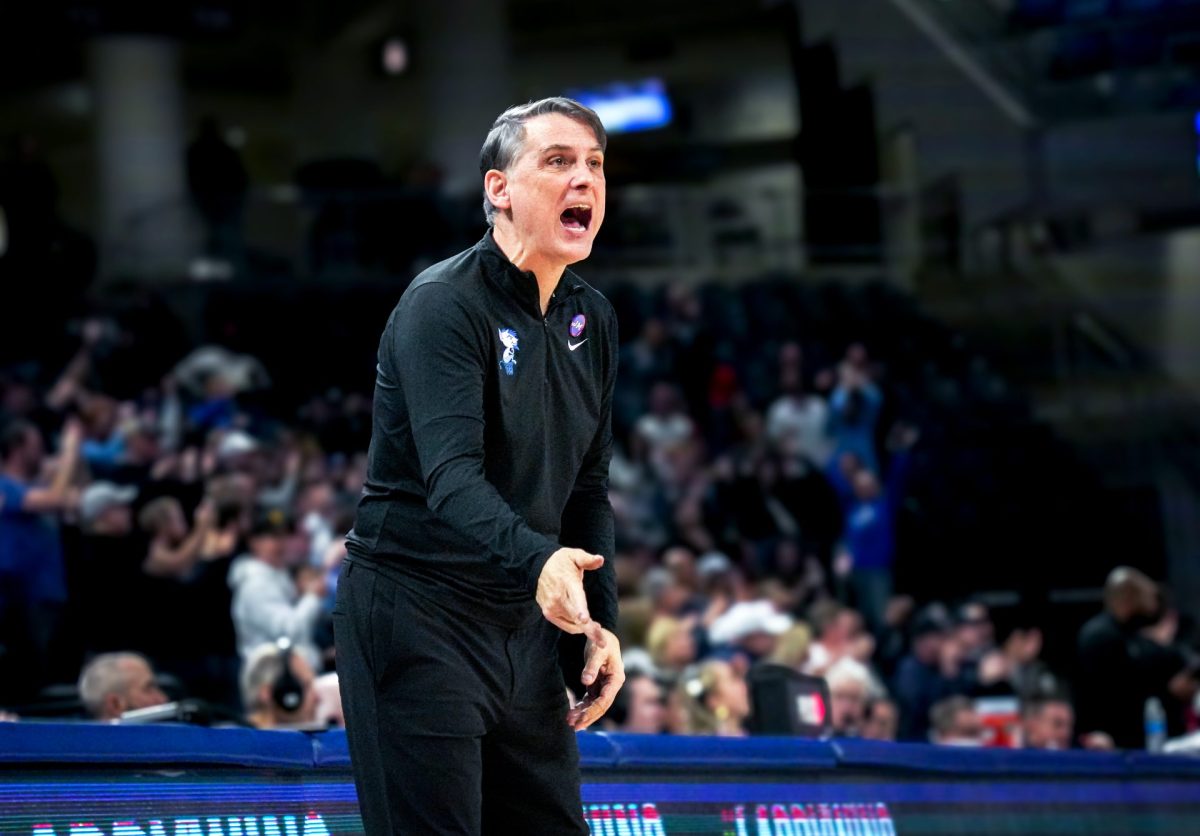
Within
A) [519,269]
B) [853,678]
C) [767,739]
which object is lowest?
[853,678]

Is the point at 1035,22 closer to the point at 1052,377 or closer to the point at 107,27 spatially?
the point at 1052,377

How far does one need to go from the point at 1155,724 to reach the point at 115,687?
5.66 meters

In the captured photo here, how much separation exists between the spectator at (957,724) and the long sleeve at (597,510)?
602 cm

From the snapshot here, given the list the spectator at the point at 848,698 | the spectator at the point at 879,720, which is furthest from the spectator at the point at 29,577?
the spectator at the point at 879,720

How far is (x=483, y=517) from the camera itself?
2.98m

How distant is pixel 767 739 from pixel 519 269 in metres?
2.54

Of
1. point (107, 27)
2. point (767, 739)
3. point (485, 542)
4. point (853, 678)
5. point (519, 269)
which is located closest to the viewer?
point (485, 542)

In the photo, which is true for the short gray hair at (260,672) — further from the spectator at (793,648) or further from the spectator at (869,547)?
the spectator at (869,547)

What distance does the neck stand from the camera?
328 centimetres

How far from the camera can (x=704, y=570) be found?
12.2m

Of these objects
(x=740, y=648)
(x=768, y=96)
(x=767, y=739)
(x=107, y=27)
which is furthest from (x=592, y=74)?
(x=767, y=739)

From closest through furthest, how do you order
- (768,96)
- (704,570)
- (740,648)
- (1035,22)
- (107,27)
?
1. (740,648)
2. (704,570)
3. (107,27)
4. (1035,22)
5. (768,96)

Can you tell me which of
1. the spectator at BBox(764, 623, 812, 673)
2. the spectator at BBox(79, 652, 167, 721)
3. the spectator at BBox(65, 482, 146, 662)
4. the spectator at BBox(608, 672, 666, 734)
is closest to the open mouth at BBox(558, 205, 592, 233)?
the spectator at BBox(79, 652, 167, 721)

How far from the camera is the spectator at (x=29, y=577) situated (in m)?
8.84
